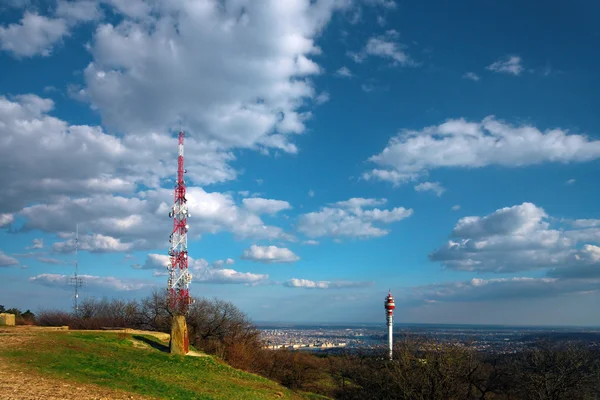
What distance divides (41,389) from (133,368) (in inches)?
262

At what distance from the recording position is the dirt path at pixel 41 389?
1440 centimetres

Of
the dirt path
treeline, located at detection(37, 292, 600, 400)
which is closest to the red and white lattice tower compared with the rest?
treeline, located at detection(37, 292, 600, 400)

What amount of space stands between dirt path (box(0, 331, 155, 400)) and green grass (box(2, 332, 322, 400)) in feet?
2.60

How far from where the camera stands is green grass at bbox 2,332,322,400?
18.8 metres

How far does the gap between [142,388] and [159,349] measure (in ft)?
33.3

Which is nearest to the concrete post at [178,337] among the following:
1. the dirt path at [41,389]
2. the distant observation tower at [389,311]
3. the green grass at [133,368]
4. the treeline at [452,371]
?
the green grass at [133,368]

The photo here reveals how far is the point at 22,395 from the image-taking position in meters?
14.2

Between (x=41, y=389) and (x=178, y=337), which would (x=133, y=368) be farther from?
(x=41, y=389)

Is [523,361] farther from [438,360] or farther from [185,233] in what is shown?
[185,233]

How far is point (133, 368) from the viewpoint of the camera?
21.7 m

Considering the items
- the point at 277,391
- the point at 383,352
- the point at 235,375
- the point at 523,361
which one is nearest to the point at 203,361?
the point at 235,375

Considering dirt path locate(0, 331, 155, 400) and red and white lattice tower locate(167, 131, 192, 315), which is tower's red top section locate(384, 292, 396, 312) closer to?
red and white lattice tower locate(167, 131, 192, 315)

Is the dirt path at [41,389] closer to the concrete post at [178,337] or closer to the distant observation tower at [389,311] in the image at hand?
the concrete post at [178,337]

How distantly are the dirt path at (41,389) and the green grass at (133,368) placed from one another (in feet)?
2.60
